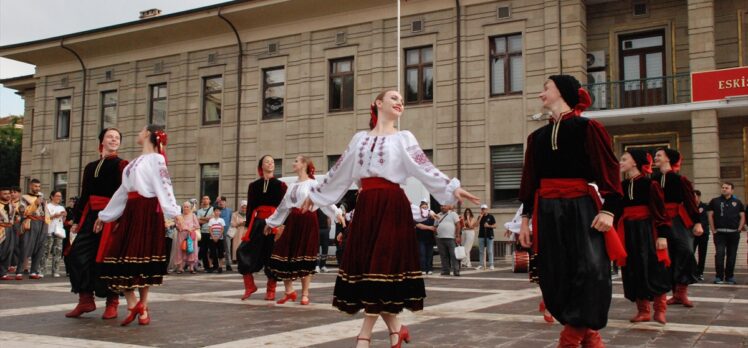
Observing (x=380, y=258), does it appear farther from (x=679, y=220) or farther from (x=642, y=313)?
(x=679, y=220)

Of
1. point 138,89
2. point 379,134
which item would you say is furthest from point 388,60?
point 379,134

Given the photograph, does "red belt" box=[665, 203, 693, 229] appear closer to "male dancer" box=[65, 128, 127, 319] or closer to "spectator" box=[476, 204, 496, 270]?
"male dancer" box=[65, 128, 127, 319]

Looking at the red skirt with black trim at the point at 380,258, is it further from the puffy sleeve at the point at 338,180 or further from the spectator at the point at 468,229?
the spectator at the point at 468,229

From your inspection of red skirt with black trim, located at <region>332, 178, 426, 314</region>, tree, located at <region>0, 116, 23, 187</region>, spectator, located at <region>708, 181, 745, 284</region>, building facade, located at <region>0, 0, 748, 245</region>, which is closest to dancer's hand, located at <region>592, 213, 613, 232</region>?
red skirt with black trim, located at <region>332, 178, 426, 314</region>

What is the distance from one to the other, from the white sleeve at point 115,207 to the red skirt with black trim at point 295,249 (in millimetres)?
2448

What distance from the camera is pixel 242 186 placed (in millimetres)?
26422

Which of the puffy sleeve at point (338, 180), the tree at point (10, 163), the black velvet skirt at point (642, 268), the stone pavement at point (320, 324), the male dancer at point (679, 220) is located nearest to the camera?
the puffy sleeve at point (338, 180)

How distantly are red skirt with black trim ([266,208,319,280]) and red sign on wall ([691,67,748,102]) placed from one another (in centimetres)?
1463

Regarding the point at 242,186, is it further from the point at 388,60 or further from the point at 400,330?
the point at 400,330

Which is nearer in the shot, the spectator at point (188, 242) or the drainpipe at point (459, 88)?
the spectator at point (188, 242)

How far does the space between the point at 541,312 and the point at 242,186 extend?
19919 millimetres

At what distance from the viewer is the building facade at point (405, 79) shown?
2077 cm

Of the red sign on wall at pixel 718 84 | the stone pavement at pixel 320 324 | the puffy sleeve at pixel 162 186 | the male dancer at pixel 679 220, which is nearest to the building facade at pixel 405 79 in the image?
the red sign on wall at pixel 718 84

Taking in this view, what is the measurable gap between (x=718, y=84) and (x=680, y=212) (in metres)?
12.1
